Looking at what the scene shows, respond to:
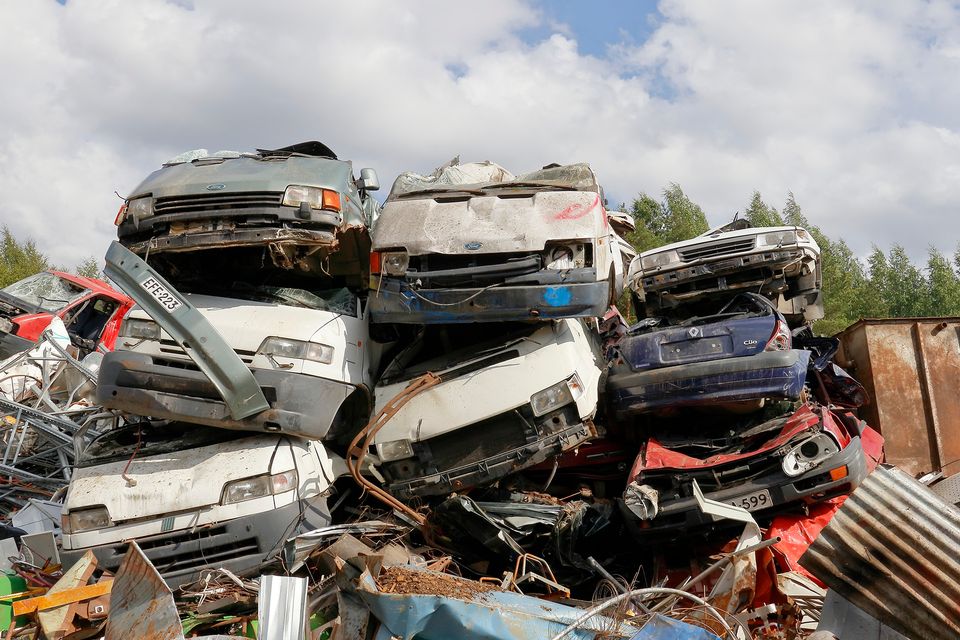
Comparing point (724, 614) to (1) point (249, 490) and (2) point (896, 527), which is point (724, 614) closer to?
(2) point (896, 527)

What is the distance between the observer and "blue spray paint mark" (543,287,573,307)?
20.4ft

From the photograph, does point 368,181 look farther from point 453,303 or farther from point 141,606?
point 141,606

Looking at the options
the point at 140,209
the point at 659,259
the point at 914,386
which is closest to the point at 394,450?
the point at 140,209

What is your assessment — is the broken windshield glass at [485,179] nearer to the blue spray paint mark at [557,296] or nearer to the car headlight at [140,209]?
the blue spray paint mark at [557,296]

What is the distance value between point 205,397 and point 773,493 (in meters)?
3.99

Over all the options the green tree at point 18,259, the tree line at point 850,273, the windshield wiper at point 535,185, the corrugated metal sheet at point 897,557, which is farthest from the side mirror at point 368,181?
the green tree at point 18,259

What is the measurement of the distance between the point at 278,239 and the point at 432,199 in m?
1.29

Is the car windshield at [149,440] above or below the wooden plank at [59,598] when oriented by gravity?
above

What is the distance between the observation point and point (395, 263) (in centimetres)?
657

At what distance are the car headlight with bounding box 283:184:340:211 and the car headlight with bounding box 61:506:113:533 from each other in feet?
8.73

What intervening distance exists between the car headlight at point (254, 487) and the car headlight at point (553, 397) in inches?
71.7

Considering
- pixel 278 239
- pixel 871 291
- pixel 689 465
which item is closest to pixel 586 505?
pixel 689 465

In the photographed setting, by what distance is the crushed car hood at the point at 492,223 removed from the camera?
20.9ft

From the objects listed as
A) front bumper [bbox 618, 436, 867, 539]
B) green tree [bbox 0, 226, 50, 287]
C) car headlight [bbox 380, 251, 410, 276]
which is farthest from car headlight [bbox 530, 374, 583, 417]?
green tree [bbox 0, 226, 50, 287]
